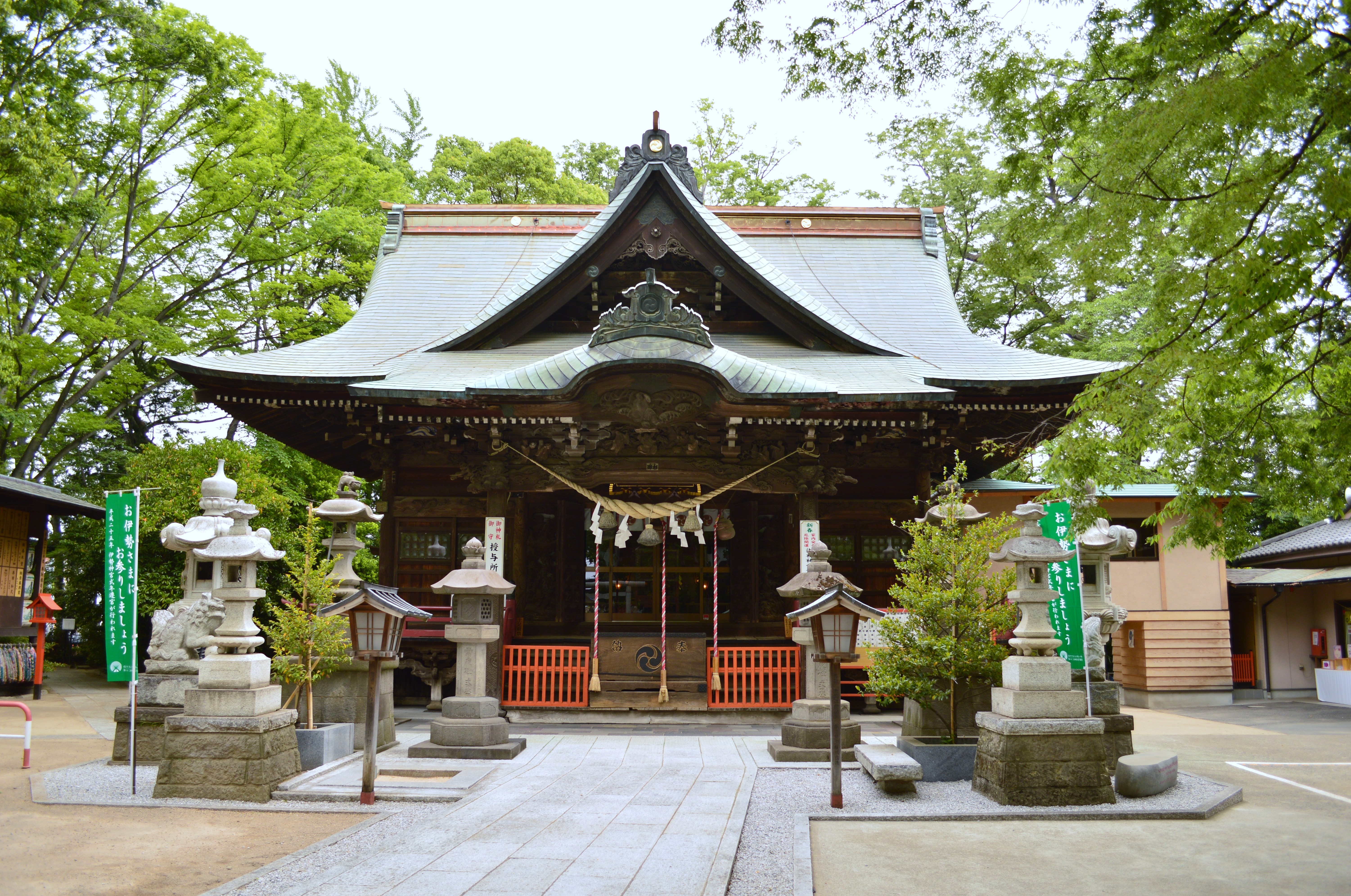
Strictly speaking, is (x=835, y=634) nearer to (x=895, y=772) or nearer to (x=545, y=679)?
(x=895, y=772)

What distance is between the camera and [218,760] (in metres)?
6.74

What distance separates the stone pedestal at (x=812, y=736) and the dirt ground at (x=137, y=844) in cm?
401

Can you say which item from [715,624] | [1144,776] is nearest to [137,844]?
[715,624]

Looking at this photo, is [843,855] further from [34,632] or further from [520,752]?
[34,632]

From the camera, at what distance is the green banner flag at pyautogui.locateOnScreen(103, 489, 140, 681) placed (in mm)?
7660

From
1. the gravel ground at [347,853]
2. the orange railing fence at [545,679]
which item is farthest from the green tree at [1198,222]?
the orange railing fence at [545,679]

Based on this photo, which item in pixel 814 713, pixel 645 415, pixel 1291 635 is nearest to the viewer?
pixel 814 713

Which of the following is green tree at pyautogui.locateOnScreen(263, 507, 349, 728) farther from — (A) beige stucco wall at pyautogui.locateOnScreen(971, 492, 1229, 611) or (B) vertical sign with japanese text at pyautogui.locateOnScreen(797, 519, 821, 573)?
(A) beige stucco wall at pyautogui.locateOnScreen(971, 492, 1229, 611)

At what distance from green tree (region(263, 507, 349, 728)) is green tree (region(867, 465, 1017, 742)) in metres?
4.94

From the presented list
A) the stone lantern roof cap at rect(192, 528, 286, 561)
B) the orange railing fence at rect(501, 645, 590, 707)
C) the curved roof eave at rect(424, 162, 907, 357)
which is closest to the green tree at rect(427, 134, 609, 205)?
the curved roof eave at rect(424, 162, 907, 357)

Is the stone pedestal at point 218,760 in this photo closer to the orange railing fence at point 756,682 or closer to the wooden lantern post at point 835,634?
the wooden lantern post at point 835,634

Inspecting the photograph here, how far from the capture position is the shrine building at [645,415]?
34.2ft

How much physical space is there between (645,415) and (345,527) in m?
3.58

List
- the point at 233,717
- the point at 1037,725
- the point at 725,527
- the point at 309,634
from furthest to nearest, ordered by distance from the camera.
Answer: the point at 725,527
the point at 309,634
the point at 233,717
the point at 1037,725
